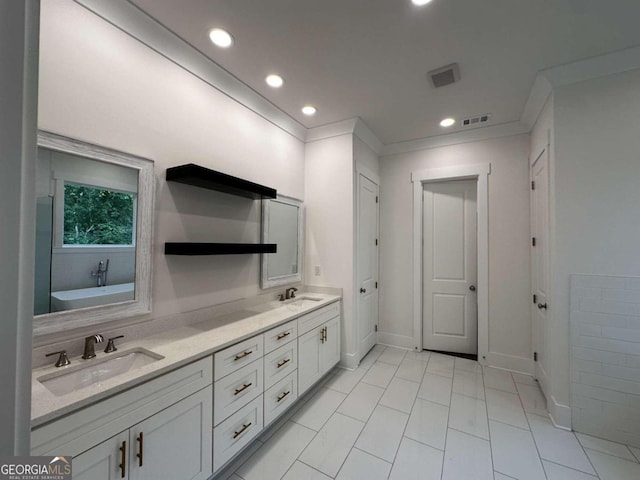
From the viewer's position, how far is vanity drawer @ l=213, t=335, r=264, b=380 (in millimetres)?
1547

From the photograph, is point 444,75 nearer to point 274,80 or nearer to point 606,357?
point 274,80

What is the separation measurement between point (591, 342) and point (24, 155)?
10.2 ft

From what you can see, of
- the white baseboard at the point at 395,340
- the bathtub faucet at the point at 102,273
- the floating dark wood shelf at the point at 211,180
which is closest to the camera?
the bathtub faucet at the point at 102,273

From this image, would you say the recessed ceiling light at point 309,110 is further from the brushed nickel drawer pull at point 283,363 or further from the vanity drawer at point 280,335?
the brushed nickel drawer pull at point 283,363

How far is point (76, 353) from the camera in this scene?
139 centimetres

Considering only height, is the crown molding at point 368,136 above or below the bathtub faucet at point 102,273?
above

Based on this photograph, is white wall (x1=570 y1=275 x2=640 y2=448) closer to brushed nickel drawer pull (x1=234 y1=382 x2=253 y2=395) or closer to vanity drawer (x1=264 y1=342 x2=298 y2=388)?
vanity drawer (x1=264 y1=342 x2=298 y2=388)

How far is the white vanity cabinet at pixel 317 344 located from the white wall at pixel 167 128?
62cm

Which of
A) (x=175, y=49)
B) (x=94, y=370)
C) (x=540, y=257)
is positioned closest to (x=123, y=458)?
(x=94, y=370)

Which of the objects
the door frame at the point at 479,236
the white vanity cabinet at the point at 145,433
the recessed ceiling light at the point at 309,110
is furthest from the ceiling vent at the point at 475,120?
the white vanity cabinet at the point at 145,433

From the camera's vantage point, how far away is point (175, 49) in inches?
72.9

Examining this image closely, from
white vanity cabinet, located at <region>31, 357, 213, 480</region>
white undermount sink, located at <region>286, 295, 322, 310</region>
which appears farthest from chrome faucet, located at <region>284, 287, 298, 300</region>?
white vanity cabinet, located at <region>31, 357, 213, 480</region>

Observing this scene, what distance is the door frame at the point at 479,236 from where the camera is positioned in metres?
3.16

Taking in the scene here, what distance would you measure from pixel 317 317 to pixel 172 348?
4.32ft
